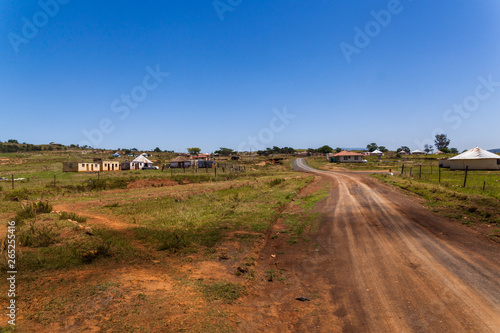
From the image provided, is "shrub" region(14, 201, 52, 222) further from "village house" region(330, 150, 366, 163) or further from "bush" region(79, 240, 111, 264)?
"village house" region(330, 150, 366, 163)

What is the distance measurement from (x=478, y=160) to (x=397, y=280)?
1901 inches

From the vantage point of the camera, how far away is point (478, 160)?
137 ft

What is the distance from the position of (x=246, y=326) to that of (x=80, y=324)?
322 cm

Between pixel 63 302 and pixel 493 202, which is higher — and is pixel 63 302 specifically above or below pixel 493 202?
below

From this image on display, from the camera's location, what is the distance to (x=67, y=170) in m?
49.7

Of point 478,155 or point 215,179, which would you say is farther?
point 478,155

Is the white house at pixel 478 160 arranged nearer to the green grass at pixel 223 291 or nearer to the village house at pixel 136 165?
the green grass at pixel 223 291

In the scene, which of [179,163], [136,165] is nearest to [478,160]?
[179,163]

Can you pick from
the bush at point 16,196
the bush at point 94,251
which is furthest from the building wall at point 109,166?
the bush at point 94,251

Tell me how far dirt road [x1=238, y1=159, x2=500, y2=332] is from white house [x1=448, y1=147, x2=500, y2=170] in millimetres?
39714

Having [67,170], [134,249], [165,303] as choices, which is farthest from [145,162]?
[165,303]

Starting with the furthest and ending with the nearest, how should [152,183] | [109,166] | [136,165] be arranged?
[136,165] → [109,166] → [152,183]

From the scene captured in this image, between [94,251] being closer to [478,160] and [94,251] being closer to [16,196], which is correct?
[16,196]

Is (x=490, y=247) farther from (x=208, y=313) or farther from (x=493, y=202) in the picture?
(x=208, y=313)
